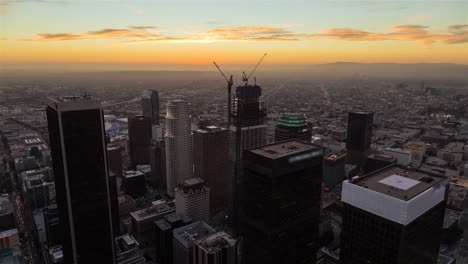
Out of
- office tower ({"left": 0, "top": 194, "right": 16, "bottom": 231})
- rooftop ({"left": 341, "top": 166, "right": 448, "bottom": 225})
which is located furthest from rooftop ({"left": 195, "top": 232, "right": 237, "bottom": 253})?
office tower ({"left": 0, "top": 194, "right": 16, "bottom": 231})

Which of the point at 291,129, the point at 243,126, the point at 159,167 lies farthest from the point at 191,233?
the point at 159,167

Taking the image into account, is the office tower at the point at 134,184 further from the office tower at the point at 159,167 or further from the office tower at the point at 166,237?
the office tower at the point at 166,237

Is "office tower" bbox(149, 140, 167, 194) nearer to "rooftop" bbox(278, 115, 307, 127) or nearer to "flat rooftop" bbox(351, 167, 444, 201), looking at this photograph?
"rooftop" bbox(278, 115, 307, 127)

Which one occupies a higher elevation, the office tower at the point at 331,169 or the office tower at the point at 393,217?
the office tower at the point at 393,217

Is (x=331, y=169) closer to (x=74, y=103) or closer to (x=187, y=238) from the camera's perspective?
(x=187, y=238)

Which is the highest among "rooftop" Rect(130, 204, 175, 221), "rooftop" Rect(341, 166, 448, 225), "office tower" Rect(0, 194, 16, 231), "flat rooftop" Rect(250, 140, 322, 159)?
"flat rooftop" Rect(250, 140, 322, 159)

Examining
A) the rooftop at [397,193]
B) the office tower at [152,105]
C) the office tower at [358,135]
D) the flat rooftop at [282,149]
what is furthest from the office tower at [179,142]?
the rooftop at [397,193]

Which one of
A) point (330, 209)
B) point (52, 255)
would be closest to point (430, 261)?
point (330, 209)
